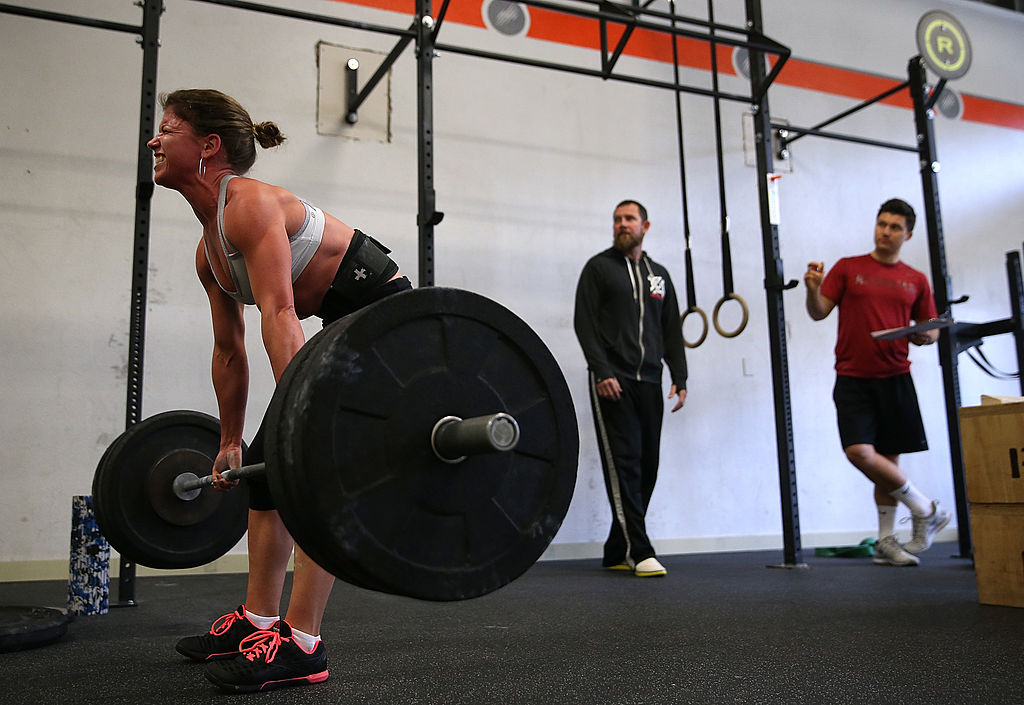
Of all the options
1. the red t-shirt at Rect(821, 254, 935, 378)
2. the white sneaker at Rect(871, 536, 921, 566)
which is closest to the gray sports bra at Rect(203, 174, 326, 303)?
the red t-shirt at Rect(821, 254, 935, 378)

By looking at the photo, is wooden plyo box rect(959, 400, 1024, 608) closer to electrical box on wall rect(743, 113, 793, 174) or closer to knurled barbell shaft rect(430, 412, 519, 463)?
knurled barbell shaft rect(430, 412, 519, 463)

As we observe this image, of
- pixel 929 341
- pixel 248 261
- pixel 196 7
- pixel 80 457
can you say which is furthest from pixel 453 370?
pixel 196 7

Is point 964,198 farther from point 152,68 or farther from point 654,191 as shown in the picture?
point 152,68

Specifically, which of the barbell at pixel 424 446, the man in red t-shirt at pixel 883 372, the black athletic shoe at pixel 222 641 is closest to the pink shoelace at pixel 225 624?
the black athletic shoe at pixel 222 641

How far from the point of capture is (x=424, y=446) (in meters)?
1.06

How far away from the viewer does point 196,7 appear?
3.92 metres

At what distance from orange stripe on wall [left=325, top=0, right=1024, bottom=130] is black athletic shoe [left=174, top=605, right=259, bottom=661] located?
127 inches

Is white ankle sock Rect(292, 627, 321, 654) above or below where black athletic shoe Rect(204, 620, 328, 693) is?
above

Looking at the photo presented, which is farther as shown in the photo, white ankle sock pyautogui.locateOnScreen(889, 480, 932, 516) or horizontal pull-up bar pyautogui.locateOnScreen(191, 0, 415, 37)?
white ankle sock pyautogui.locateOnScreen(889, 480, 932, 516)

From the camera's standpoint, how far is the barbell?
982 mm

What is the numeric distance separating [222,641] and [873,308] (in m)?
2.96

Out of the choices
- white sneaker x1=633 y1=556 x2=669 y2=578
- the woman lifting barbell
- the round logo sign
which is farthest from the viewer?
the round logo sign

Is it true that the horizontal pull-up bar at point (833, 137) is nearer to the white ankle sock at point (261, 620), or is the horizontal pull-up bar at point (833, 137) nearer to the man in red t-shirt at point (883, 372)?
the man in red t-shirt at point (883, 372)

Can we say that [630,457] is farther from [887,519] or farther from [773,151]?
[773,151]
